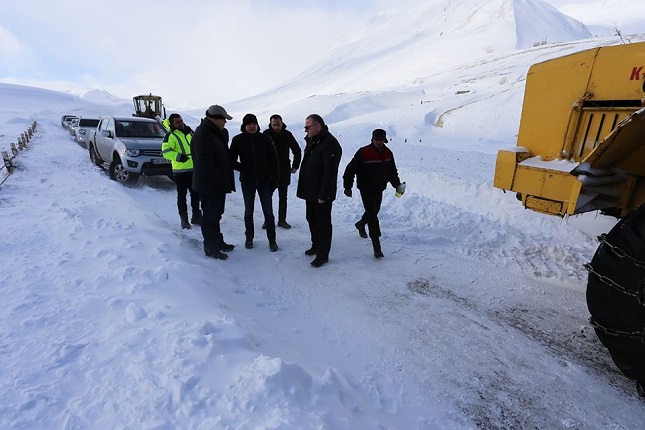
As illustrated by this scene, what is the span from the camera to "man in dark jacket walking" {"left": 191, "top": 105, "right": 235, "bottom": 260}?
4.50 meters

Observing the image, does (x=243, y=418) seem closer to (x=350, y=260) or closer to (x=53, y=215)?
(x=350, y=260)

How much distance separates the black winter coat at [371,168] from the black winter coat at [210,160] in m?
1.61

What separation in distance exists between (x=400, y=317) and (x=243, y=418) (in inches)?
81.9

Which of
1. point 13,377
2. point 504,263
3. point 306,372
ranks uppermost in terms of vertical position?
point 13,377

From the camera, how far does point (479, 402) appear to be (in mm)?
2564

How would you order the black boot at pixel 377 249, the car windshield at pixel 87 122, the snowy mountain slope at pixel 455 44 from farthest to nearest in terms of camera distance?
1. the snowy mountain slope at pixel 455 44
2. the car windshield at pixel 87 122
3. the black boot at pixel 377 249

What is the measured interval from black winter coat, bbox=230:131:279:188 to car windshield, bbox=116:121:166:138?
18.4ft

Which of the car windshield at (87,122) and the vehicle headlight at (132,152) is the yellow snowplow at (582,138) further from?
the car windshield at (87,122)

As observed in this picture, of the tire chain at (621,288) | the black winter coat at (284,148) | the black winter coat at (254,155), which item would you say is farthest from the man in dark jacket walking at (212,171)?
the tire chain at (621,288)

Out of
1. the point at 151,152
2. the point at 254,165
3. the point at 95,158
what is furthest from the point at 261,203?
the point at 95,158

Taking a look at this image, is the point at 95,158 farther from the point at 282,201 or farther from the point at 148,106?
the point at 148,106

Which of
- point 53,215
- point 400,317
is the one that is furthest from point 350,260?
point 53,215

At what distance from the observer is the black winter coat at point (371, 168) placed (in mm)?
4840

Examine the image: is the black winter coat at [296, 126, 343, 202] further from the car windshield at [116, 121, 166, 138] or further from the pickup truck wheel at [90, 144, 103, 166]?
the pickup truck wheel at [90, 144, 103, 166]
